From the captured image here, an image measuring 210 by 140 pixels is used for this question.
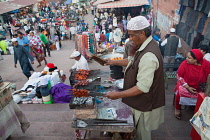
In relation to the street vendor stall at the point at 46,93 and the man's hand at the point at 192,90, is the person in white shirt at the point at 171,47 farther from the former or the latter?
the street vendor stall at the point at 46,93

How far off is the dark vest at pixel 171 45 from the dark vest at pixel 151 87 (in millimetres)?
4803

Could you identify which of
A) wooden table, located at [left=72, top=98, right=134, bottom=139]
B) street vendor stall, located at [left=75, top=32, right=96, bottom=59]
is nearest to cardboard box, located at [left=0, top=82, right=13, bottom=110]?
wooden table, located at [left=72, top=98, right=134, bottom=139]

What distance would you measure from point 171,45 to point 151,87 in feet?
16.3

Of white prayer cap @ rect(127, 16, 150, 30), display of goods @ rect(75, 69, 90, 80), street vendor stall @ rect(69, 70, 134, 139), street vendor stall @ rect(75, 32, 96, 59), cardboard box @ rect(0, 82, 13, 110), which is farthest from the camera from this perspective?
street vendor stall @ rect(75, 32, 96, 59)

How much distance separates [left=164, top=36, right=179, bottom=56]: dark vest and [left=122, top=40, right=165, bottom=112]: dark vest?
189 inches

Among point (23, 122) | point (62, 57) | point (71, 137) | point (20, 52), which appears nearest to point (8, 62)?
point (62, 57)

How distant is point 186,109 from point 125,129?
2364mm

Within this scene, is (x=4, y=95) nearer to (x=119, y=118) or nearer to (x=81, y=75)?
(x=81, y=75)

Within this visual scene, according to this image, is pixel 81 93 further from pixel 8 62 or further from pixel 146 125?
pixel 8 62

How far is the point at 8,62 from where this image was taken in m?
10.1

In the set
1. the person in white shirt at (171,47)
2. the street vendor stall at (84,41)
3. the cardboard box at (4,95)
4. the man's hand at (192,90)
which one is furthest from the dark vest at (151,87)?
the street vendor stall at (84,41)

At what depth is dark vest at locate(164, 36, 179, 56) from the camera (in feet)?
A: 21.1

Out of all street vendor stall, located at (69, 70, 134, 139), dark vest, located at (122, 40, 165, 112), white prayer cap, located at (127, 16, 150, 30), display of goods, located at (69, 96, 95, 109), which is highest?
white prayer cap, located at (127, 16, 150, 30)

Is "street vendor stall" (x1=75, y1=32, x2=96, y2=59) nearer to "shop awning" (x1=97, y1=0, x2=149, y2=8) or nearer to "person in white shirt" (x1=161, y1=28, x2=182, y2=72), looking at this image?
"person in white shirt" (x1=161, y1=28, x2=182, y2=72)
